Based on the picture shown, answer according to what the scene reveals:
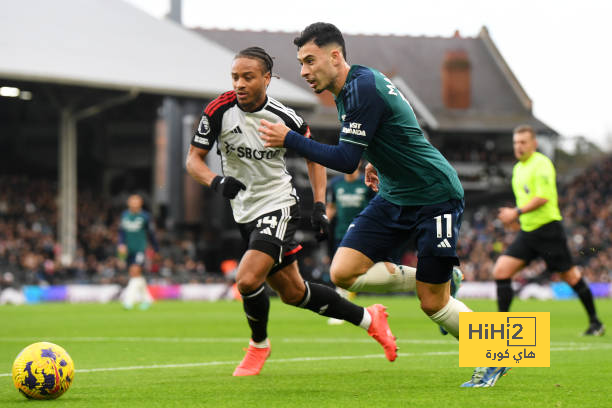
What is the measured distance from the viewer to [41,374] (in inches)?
234

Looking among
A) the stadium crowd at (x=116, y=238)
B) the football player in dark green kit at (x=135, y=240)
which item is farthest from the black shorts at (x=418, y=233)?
the stadium crowd at (x=116, y=238)

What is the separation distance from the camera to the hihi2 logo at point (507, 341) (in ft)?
18.8

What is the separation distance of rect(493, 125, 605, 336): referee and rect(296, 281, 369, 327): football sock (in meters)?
4.02

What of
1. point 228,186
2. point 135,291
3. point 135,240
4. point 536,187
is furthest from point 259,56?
point 135,291

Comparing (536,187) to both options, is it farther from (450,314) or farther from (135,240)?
(135,240)

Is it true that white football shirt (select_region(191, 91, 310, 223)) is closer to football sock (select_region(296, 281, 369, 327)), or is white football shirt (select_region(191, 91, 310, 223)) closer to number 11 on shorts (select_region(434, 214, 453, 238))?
football sock (select_region(296, 281, 369, 327))

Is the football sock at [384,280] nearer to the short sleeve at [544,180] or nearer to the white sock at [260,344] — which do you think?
the white sock at [260,344]

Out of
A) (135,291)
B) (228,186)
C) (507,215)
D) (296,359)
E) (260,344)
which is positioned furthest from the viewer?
(135,291)

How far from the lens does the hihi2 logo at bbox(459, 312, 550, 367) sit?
5.73m

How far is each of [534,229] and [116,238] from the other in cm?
2661

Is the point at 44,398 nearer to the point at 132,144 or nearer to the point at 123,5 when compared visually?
the point at 123,5

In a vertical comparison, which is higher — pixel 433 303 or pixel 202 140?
pixel 202 140

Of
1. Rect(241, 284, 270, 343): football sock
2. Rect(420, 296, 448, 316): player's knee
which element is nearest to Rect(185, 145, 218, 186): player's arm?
Rect(241, 284, 270, 343): football sock

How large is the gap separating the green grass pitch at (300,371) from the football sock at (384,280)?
0.63 meters
